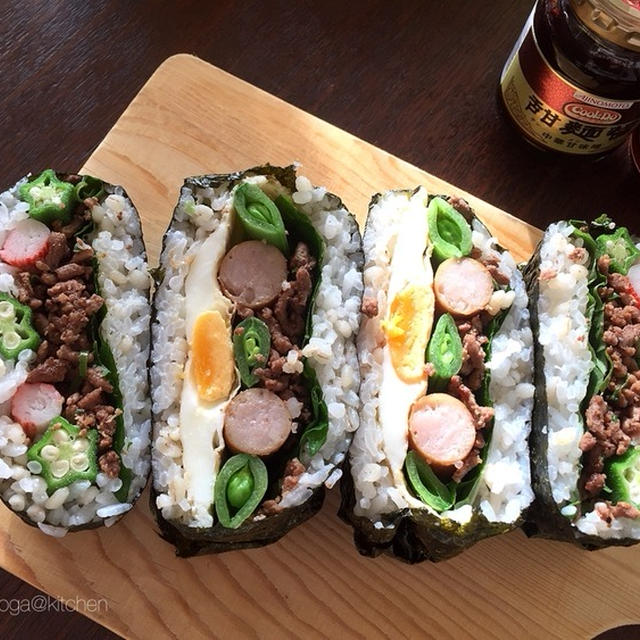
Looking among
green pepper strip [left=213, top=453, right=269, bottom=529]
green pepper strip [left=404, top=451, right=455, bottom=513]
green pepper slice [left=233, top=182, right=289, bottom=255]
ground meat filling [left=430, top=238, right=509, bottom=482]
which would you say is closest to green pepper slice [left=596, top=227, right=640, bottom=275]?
ground meat filling [left=430, top=238, right=509, bottom=482]

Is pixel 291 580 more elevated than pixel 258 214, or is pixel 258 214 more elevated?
pixel 258 214

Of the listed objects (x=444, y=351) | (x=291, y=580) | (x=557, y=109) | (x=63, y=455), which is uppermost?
(x=63, y=455)

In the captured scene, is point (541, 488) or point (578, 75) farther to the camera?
point (578, 75)

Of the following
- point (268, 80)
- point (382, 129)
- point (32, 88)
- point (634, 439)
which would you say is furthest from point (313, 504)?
point (32, 88)

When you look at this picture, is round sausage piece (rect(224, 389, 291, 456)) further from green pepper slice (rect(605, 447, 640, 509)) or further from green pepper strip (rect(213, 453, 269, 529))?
green pepper slice (rect(605, 447, 640, 509))

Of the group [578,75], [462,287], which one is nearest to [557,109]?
[578,75]

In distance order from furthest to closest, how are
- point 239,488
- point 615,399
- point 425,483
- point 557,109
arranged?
point 557,109, point 615,399, point 425,483, point 239,488

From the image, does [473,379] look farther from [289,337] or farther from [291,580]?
[291,580]
